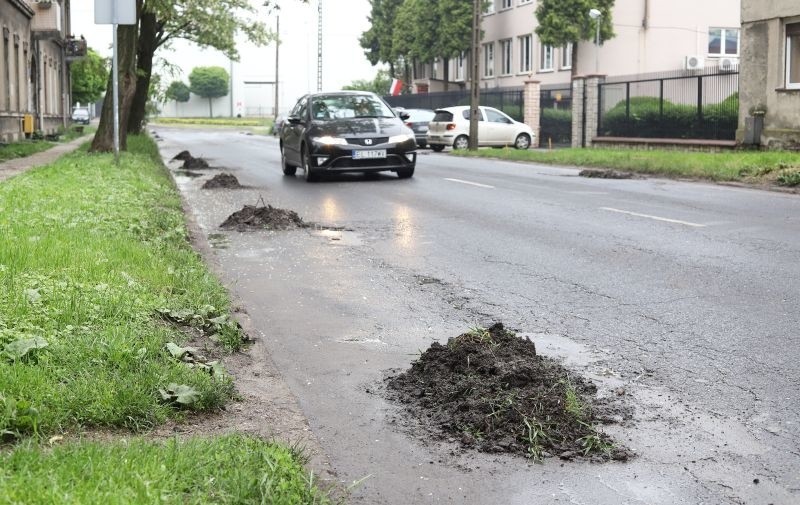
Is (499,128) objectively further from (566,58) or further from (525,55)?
(525,55)

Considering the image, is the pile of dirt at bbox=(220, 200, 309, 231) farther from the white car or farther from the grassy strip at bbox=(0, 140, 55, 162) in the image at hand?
the white car

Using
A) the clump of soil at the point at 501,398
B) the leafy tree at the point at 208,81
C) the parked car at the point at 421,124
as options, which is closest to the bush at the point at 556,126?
the parked car at the point at 421,124

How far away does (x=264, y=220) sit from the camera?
40.2 ft

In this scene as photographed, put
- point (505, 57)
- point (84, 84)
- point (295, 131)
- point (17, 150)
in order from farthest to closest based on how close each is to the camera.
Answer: point (84, 84) < point (505, 57) < point (17, 150) < point (295, 131)

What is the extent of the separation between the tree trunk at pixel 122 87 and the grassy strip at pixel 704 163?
34.2 ft

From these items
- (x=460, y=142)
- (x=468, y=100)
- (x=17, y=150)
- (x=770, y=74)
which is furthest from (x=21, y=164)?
(x=468, y=100)

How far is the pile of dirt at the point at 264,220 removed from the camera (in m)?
12.1

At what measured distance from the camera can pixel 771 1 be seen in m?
24.6

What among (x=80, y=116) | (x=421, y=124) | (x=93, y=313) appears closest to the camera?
(x=93, y=313)

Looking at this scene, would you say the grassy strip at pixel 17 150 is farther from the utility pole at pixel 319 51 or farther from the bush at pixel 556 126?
the utility pole at pixel 319 51

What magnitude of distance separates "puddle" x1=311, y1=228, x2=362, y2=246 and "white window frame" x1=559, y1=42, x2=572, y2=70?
135 ft

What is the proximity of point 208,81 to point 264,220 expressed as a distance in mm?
104764

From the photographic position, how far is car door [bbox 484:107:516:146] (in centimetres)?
3788

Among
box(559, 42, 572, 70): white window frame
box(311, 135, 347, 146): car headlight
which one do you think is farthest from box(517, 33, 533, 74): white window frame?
box(311, 135, 347, 146): car headlight
